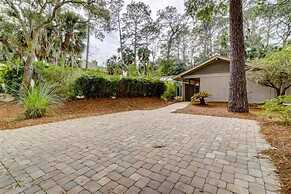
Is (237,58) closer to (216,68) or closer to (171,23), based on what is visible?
(216,68)

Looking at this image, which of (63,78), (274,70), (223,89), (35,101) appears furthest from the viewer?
(223,89)

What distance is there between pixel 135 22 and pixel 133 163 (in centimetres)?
2427

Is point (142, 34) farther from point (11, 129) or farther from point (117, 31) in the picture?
point (11, 129)

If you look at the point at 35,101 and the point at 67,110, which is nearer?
the point at 35,101

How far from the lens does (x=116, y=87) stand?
11812 mm

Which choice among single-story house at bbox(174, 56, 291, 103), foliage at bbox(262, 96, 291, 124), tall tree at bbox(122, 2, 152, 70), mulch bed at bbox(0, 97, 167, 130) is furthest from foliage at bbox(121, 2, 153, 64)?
foliage at bbox(262, 96, 291, 124)

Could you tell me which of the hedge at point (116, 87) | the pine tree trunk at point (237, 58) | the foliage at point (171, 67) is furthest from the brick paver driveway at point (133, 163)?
the foliage at point (171, 67)

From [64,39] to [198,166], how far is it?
77.8 ft

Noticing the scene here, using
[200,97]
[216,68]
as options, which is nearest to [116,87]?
[200,97]

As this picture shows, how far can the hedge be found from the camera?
392 inches

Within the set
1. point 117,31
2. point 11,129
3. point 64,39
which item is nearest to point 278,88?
point 11,129

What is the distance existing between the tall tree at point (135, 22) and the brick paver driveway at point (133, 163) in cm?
2048

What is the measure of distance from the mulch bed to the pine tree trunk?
5525 mm

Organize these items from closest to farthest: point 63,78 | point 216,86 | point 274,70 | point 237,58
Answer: point 237,58 < point 63,78 < point 274,70 < point 216,86
